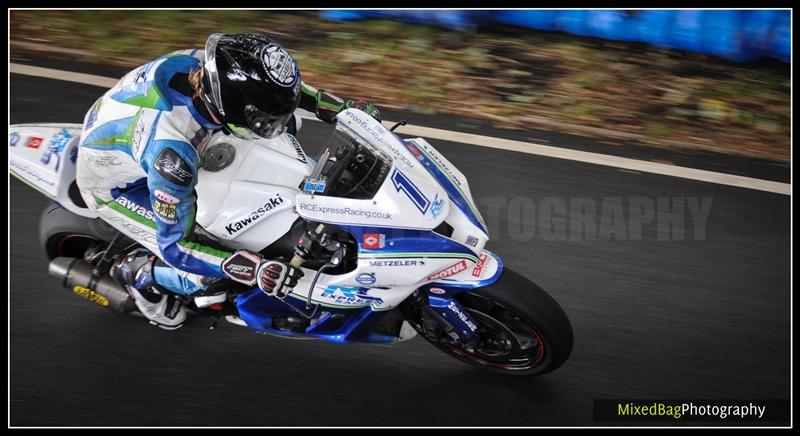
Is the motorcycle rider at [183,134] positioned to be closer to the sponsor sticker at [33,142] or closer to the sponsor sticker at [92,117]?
the sponsor sticker at [92,117]

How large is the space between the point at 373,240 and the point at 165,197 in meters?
0.95

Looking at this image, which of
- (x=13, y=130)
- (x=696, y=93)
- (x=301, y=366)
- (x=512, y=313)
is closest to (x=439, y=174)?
(x=512, y=313)

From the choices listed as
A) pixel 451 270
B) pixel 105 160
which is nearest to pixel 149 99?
pixel 105 160

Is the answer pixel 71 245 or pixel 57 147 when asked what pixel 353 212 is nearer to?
pixel 57 147

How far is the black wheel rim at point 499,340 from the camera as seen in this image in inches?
159

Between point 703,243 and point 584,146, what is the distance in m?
1.26

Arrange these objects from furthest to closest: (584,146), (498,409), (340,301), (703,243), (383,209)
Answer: (584,146)
(703,243)
(498,409)
(340,301)
(383,209)

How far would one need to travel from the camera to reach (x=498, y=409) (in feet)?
14.4

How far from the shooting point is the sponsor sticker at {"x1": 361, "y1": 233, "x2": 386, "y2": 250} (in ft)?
12.1

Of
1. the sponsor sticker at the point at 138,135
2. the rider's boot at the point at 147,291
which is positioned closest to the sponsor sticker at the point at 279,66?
the sponsor sticker at the point at 138,135

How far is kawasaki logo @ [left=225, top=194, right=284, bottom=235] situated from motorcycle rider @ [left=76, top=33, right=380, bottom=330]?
143 mm

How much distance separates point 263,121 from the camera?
11.5 ft

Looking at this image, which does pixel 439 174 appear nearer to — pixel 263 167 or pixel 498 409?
pixel 263 167

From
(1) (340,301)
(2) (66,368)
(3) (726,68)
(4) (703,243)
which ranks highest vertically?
(3) (726,68)
